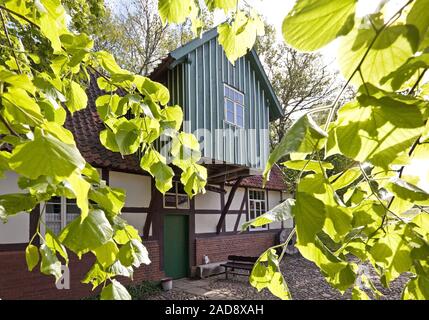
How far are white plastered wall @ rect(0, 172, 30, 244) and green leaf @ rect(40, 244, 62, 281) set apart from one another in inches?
225

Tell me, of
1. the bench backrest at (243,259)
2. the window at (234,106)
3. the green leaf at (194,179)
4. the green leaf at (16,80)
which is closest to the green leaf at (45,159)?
the green leaf at (16,80)

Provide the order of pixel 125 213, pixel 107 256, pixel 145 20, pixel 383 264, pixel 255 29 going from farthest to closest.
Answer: pixel 145 20 < pixel 125 213 < pixel 255 29 < pixel 107 256 < pixel 383 264

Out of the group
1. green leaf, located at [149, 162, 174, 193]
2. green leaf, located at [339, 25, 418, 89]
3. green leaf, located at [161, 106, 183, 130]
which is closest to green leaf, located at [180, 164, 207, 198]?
green leaf, located at [149, 162, 174, 193]

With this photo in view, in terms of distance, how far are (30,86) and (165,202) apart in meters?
8.58

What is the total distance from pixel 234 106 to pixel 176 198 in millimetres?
3074

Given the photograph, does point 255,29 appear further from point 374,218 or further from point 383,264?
point 383,264

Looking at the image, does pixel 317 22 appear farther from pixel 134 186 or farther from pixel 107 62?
pixel 134 186

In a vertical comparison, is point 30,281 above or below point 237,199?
below

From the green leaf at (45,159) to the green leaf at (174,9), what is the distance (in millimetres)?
731

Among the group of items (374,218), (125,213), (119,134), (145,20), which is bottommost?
(125,213)

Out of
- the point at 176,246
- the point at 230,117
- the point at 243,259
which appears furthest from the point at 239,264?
the point at 230,117

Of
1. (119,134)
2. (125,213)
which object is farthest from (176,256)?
(119,134)

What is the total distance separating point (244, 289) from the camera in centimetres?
852

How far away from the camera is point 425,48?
530mm
